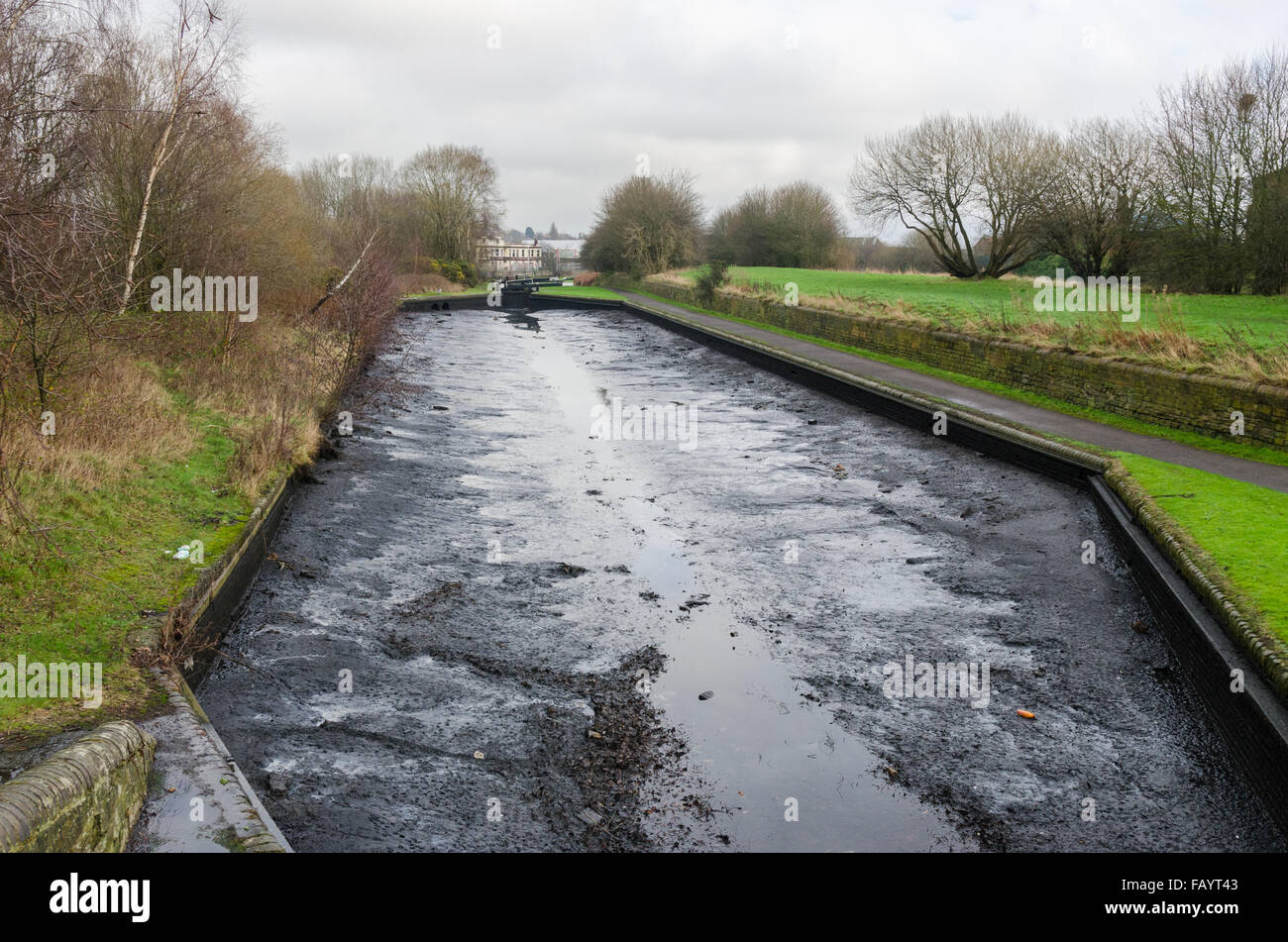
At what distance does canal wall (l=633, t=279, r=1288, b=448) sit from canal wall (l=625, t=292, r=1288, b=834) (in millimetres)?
1941

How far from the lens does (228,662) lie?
731cm

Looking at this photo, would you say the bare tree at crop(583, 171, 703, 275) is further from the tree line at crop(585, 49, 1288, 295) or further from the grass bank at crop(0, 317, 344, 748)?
the grass bank at crop(0, 317, 344, 748)

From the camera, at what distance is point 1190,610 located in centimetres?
686

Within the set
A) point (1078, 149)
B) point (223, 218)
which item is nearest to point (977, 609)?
point (223, 218)

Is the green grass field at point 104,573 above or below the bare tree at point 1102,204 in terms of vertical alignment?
below

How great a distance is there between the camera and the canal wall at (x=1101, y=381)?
38.0 feet

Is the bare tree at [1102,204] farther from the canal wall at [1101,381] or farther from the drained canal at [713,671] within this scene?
the drained canal at [713,671]

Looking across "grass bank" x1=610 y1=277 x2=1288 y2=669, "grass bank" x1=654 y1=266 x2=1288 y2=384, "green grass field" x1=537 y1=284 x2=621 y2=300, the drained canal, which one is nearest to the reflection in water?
"green grass field" x1=537 y1=284 x2=621 y2=300

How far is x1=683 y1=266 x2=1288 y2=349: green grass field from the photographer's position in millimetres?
16547

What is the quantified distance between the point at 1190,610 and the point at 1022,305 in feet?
65.2

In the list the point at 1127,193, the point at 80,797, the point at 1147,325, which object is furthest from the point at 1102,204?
the point at 80,797

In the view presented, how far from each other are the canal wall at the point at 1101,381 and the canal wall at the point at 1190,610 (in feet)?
6.37

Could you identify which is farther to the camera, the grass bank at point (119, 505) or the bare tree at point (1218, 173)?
the bare tree at point (1218, 173)

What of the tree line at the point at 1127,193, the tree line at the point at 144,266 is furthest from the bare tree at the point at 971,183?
the tree line at the point at 144,266
